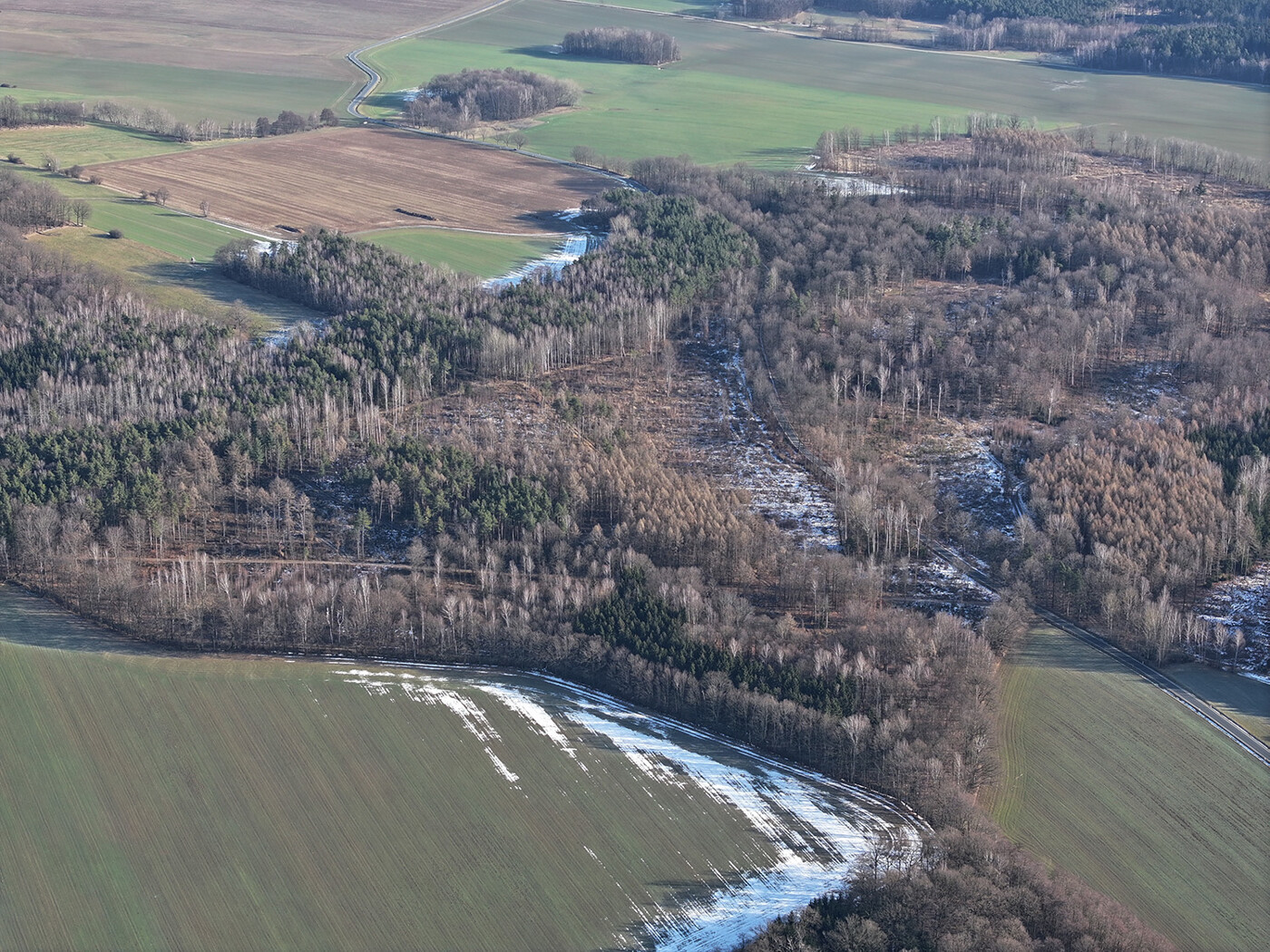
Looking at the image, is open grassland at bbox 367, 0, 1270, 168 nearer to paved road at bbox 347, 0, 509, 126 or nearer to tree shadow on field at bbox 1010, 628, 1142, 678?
paved road at bbox 347, 0, 509, 126

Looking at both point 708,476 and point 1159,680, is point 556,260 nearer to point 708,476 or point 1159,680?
point 708,476

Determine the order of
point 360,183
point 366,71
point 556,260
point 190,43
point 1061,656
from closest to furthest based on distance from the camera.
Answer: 1. point 1061,656
2. point 556,260
3. point 360,183
4. point 366,71
5. point 190,43

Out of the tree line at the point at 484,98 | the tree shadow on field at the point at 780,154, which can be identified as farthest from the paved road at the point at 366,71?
the tree shadow on field at the point at 780,154

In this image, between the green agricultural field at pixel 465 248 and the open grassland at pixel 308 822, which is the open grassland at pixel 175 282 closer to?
the green agricultural field at pixel 465 248

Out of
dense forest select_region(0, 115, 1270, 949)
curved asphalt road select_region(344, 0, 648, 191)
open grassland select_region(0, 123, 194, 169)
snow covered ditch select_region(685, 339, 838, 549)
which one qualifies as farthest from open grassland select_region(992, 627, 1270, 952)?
open grassland select_region(0, 123, 194, 169)

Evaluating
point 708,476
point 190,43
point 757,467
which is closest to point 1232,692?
point 757,467

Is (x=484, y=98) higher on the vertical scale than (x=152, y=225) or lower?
higher
